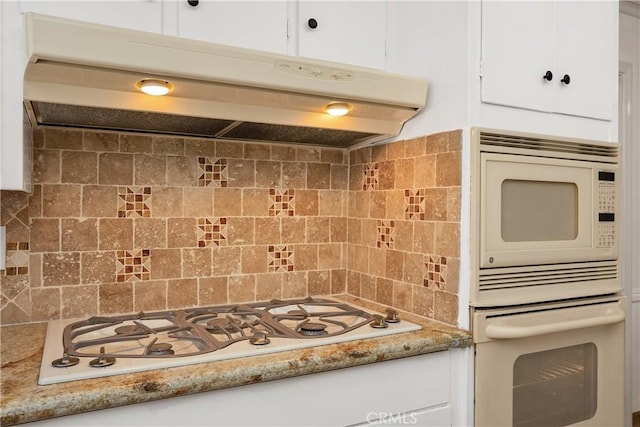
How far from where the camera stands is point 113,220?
156 cm

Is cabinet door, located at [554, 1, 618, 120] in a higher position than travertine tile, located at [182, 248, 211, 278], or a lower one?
higher

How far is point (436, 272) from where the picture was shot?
4.91 ft

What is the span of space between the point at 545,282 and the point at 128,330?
127 centimetres

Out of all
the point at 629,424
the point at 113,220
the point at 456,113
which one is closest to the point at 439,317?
the point at 456,113

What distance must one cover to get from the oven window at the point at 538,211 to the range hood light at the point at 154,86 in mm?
1018

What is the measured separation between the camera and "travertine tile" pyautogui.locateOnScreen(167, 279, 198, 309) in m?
1.64

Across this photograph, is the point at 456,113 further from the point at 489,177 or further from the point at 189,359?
the point at 189,359

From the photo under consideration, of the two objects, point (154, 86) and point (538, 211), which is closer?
point (154, 86)

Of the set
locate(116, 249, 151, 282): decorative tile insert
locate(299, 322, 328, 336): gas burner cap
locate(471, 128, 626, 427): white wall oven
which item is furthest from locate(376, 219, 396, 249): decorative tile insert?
locate(116, 249, 151, 282): decorative tile insert

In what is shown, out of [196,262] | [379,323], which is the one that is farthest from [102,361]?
[379,323]

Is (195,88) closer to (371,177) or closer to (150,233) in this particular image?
(150,233)

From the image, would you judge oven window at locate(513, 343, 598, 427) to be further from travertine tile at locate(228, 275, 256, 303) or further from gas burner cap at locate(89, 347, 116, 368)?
gas burner cap at locate(89, 347, 116, 368)

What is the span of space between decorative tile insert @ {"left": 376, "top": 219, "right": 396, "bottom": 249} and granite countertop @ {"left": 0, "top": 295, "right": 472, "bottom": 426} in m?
0.39

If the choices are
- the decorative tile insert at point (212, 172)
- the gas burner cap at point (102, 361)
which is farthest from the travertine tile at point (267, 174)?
the gas burner cap at point (102, 361)
